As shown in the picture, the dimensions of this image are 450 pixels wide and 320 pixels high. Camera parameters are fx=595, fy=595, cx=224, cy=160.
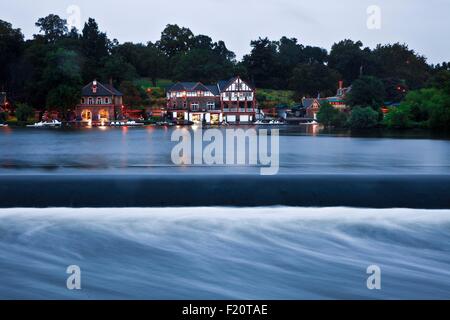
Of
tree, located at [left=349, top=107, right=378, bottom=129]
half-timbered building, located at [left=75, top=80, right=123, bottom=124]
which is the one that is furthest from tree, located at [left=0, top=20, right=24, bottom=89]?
tree, located at [left=349, top=107, right=378, bottom=129]

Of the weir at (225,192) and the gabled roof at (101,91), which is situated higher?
the gabled roof at (101,91)

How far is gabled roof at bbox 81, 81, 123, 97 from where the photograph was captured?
59.6 meters

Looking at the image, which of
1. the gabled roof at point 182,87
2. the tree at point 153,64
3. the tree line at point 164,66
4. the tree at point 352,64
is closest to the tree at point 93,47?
the tree line at point 164,66

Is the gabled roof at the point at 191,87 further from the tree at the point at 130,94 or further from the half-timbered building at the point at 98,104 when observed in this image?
the half-timbered building at the point at 98,104

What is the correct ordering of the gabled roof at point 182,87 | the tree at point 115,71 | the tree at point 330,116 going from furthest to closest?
the gabled roof at point 182,87 → the tree at point 115,71 → the tree at point 330,116

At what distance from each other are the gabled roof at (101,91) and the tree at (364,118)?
2585cm

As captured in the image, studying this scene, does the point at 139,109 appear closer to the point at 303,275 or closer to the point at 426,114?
the point at 426,114

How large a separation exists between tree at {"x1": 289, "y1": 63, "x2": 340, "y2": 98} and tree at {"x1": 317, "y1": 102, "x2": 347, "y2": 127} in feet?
63.6

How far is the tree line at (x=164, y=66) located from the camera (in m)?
55.8

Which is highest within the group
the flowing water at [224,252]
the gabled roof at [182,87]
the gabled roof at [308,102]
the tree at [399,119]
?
the gabled roof at [182,87]

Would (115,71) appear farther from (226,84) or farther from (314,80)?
(314,80)

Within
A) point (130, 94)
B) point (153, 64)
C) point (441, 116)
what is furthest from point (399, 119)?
point (153, 64)

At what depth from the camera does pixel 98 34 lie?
69.8m
